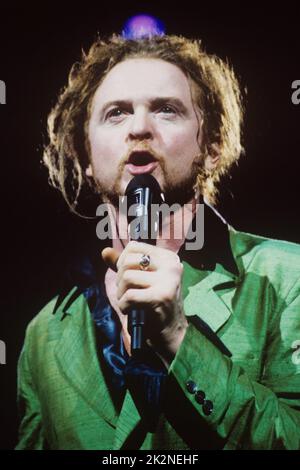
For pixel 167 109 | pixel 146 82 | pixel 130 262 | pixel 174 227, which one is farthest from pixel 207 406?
pixel 146 82

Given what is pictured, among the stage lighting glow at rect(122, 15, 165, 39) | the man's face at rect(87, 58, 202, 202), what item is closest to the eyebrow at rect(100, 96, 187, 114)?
the man's face at rect(87, 58, 202, 202)

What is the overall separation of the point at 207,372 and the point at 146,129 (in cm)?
95

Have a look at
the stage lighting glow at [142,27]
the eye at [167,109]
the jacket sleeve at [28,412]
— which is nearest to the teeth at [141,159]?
the eye at [167,109]

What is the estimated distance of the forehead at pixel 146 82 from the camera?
258cm

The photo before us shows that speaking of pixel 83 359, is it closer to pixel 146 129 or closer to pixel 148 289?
pixel 148 289

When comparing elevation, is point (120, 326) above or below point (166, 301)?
below

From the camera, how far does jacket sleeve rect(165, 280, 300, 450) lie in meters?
2.10

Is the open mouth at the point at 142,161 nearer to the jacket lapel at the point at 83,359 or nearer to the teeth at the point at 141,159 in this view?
the teeth at the point at 141,159

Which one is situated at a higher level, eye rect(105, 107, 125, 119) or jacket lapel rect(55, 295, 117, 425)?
eye rect(105, 107, 125, 119)

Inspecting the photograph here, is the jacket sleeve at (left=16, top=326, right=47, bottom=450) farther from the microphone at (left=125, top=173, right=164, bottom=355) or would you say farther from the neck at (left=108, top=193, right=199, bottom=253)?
the microphone at (left=125, top=173, right=164, bottom=355)

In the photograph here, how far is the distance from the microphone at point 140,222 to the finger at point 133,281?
0.06 m

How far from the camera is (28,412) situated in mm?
2506

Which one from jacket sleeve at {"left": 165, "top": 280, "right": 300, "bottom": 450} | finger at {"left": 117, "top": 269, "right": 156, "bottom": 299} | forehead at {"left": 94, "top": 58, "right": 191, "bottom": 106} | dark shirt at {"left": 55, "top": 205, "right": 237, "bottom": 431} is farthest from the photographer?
forehead at {"left": 94, "top": 58, "right": 191, "bottom": 106}
